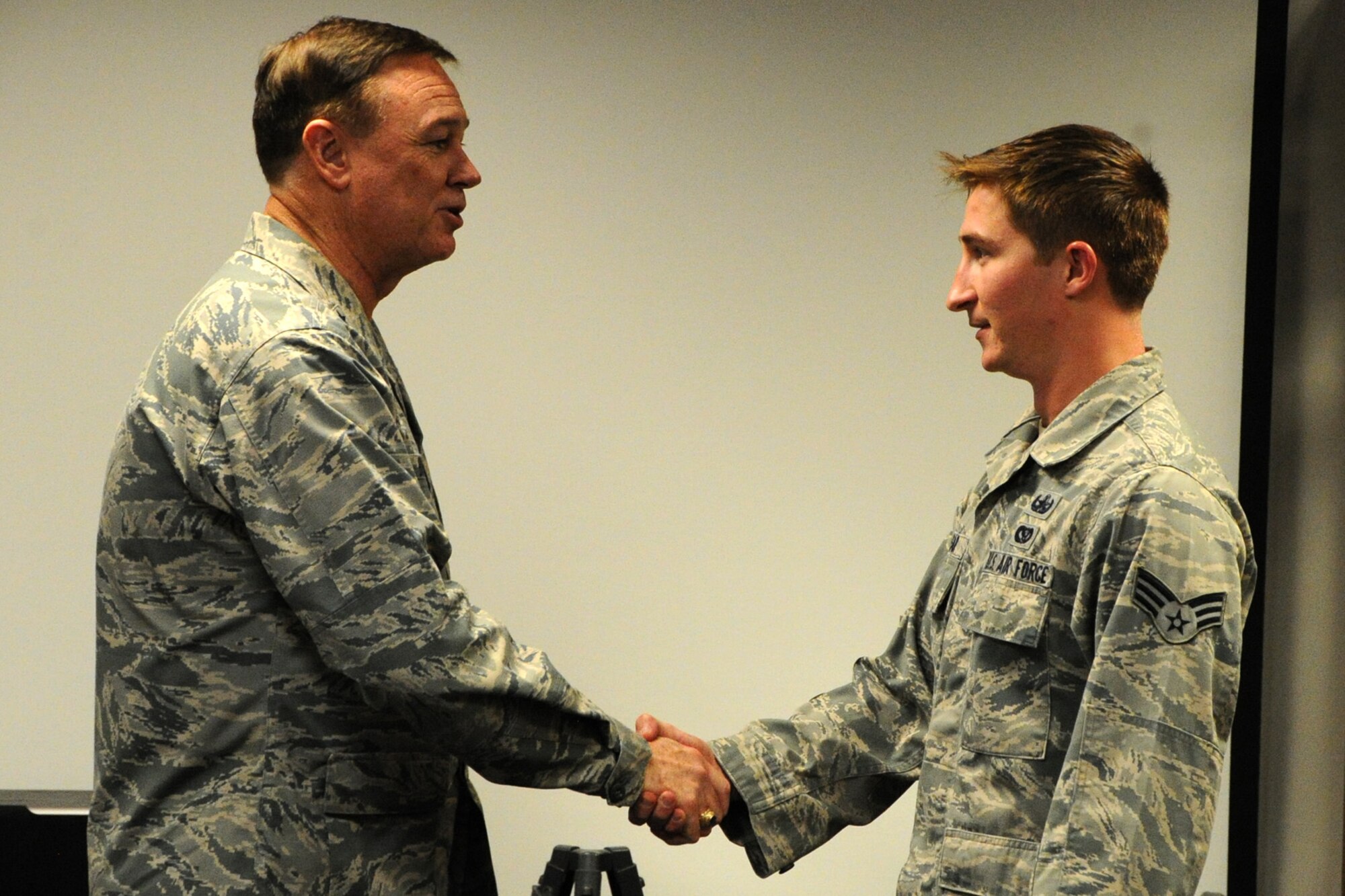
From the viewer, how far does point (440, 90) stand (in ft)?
6.64

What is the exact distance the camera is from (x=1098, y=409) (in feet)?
5.76

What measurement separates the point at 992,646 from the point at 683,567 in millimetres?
1472

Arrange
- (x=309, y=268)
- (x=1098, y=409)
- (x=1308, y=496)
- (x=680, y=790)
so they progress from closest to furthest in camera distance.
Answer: (x=1098, y=409) < (x=309, y=268) < (x=680, y=790) < (x=1308, y=496)

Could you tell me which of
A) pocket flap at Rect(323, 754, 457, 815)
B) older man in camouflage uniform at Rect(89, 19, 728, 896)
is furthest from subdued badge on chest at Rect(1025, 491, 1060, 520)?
pocket flap at Rect(323, 754, 457, 815)

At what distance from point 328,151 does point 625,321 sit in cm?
129

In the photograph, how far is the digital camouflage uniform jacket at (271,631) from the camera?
167 centimetres

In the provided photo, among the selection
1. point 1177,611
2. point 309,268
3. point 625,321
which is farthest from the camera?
point 625,321

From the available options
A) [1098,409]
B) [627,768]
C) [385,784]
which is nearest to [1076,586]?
[1098,409]

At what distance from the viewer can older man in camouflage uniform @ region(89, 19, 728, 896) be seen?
1670 millimetres

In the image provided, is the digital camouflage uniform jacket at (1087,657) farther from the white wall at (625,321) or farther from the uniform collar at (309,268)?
the white wall at (625,321)

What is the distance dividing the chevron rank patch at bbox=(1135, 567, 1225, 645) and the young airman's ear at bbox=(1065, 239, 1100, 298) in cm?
44

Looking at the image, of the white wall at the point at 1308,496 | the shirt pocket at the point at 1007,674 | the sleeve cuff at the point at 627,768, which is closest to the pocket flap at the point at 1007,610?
the shirt pocket at the point at 1007,674

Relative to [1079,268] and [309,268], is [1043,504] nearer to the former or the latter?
[1079,268]

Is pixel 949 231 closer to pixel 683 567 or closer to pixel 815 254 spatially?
pixel 815 254
